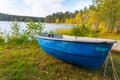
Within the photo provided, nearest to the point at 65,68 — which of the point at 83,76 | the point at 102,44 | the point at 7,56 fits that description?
the point at 83,76

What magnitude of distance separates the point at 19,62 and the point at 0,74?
0.85 meters

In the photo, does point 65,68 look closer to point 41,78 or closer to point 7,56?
point 41,78

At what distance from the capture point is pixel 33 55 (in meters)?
5.30

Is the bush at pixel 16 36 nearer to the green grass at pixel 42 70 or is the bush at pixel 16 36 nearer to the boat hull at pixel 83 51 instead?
the green grass at pixel 42 70

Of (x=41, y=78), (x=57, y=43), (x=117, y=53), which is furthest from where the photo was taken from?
(x=117, y=53)

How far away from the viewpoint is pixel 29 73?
392cm

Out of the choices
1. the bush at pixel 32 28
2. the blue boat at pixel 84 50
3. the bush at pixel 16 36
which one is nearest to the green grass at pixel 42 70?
the blue boat at pixel 84 50

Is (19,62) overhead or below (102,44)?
below

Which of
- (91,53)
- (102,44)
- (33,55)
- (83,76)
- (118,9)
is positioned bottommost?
(83,76)

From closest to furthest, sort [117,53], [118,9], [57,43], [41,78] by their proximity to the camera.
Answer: [41,78] → [57,43] → [117,53] → [118,9]

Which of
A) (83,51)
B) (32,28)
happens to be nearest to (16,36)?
(32,28)

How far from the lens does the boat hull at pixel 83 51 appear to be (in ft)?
11.9

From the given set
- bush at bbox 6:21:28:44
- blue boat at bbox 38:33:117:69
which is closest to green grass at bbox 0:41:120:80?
blue boat at bbox 38:33:117:69

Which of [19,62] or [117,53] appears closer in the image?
[19,62]
